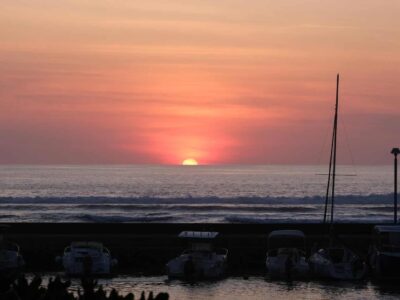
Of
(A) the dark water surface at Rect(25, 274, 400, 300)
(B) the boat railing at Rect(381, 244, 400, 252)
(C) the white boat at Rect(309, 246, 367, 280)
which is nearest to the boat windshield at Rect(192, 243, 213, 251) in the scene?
(A) the dark water surface at Rect(25, 274, 400, 300)

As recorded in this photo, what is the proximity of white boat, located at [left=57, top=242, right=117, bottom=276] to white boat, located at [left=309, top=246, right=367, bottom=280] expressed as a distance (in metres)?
9.32

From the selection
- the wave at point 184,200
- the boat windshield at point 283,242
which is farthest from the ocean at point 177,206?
the boat windshield at point 283,242

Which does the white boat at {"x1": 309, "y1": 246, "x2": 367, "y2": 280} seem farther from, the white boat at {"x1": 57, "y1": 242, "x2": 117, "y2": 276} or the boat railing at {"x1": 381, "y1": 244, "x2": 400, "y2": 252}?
the white boat at {"x1": 57, "y1": 242, "x2": 117, "y2": 276}

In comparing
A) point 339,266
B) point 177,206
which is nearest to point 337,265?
point 339,266

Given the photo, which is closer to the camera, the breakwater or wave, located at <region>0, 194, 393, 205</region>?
the breakwater

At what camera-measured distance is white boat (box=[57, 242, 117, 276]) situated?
40750 mm

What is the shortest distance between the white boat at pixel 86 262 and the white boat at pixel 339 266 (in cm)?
932

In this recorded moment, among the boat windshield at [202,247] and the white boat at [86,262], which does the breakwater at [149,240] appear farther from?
the white boat at [86,262]

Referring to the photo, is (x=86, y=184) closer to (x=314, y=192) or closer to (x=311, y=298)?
(x=314, y=192)

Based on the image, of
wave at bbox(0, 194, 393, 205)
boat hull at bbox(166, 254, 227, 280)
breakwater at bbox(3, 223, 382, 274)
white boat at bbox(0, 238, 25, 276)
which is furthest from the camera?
wave at bbox(0, 194, 393, 205)

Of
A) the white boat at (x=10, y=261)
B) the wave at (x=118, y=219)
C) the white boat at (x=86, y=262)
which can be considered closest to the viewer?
the white boat at (x=86, y=262)

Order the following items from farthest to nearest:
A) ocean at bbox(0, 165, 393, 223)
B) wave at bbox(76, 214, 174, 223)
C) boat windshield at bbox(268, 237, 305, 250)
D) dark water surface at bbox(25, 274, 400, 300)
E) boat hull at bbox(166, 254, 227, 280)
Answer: ocean at bbox(0, 165, 393, 223), wave at bbox(76, 214, 174, 223), boat windshield at bbox(268, 237, 305, 250), boat hull at bbox(166, 254, 227, 280), dark water surface at bbox(25, 274, 400, 300)

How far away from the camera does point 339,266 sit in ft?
133

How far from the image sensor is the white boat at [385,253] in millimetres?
40625
